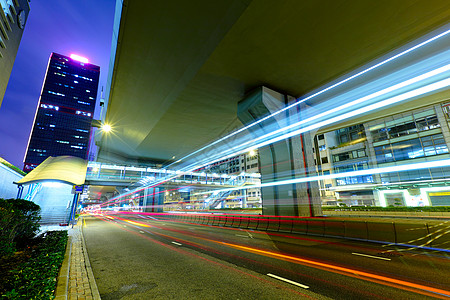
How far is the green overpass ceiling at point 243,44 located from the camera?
34.5ft

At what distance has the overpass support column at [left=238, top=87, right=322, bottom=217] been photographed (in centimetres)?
1667

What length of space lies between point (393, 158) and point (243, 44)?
4855cm

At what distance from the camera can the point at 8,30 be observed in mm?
11266

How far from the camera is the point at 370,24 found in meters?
11.5

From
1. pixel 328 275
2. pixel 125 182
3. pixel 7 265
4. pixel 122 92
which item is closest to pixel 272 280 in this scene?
pixel 328 275

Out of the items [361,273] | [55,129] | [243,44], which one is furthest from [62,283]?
[55,129]

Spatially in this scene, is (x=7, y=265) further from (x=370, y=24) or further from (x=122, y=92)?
(x=370, y=24)

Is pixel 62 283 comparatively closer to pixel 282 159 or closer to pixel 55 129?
pixel 282 159

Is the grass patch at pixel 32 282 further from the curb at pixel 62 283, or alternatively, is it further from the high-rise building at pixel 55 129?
the high-rise building at pixel 55 129

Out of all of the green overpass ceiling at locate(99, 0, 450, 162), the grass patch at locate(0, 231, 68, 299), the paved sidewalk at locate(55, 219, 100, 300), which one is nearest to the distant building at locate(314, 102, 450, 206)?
the green overpass ceiling at locate(99, 0, 450, 162)

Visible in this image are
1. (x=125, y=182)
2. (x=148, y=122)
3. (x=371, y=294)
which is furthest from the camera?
(x=125, y=182)

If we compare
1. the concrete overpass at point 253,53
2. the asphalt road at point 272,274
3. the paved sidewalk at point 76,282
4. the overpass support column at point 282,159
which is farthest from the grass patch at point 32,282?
the overpass support column at point 282,159

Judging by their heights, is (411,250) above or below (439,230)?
below

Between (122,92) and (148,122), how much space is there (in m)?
6.24
